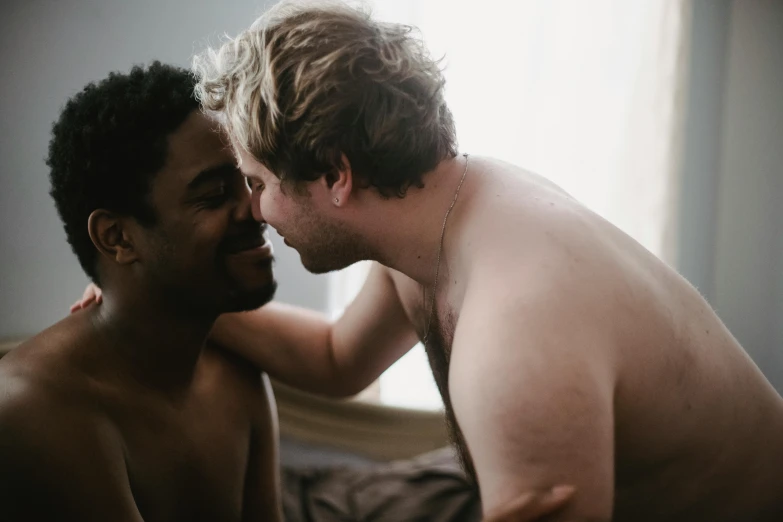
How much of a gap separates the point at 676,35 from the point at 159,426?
5.74 ft

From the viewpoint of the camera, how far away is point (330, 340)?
150cm

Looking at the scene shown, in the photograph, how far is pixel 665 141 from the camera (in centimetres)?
221

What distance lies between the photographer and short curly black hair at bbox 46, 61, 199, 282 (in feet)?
3.86

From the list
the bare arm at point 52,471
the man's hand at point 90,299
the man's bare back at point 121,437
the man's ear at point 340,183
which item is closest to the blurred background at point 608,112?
the man's hand at point 90,299

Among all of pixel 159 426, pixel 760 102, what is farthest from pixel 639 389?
pixel 760 102

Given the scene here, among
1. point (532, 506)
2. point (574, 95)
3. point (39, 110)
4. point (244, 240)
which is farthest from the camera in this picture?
point (574, 95)

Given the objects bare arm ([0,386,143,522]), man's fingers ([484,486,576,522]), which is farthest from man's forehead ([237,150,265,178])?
man's fingers ([484,486,576,522])

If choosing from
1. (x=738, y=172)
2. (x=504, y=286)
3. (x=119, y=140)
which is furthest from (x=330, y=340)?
(x=738, y=172)

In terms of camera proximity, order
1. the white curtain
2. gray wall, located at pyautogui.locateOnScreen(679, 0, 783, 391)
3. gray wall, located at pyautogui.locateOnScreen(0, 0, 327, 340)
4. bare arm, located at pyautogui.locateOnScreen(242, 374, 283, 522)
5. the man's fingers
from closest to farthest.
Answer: the man's fingers → bare arm, located at pyautogui.locateOnScreen(242, 374, 283, 522) → gray wall, located at pyautogui.locateOnScreen(0, 0, 327, 340) → the white curtain → gray wall, located at pyautogui.locateOnScreen(679, 0, 783, 391)

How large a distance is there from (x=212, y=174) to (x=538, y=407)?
66 cm

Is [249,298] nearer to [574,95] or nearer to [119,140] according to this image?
[119,140]

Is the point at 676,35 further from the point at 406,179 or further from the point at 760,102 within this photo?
the point at 406,179

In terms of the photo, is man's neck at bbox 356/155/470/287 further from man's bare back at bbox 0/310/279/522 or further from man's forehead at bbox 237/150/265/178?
man's bare back at bbox 0/310/279/522

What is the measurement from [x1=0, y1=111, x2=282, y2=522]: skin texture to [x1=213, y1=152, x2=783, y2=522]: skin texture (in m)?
0.10
